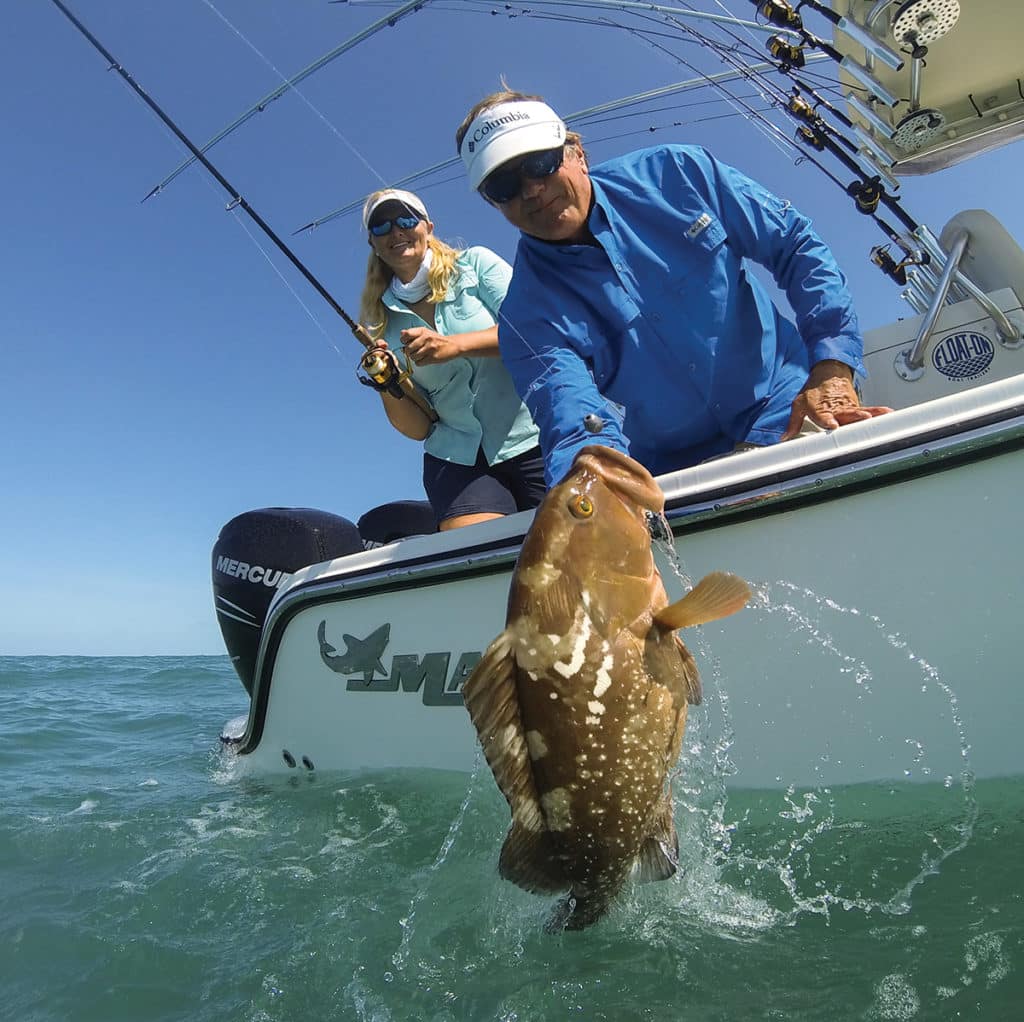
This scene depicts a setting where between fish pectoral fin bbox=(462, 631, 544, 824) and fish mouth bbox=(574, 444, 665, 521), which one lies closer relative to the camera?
fish pectoral fin bbox=(462, 631, 544, 824)

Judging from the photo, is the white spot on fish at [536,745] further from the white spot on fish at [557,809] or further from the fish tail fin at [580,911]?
the fish tail fin at [580,911]

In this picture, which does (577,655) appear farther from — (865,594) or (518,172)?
(518,172)

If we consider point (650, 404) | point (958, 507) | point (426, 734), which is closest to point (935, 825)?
point (958, 507)

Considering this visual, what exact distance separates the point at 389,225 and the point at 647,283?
1575mm

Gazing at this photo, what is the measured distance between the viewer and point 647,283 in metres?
2.92

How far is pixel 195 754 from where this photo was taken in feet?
20.5

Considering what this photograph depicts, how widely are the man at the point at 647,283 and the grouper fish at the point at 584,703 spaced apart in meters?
0.97

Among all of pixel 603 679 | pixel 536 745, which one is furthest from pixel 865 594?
pixel 536 745

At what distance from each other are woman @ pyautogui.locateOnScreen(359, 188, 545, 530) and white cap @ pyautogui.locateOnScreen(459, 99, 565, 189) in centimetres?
101

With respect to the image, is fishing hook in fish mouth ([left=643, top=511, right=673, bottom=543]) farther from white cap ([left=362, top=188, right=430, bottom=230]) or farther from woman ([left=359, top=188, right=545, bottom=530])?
white cap ([left=362, top=188, right=430, bottom=230])

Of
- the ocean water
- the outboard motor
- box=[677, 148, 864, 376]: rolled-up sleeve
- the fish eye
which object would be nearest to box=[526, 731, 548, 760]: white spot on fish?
the fish eye

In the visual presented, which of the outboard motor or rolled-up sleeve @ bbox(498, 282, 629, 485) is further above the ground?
rolled-up sleeve @ bbox(498, 282, 629, 485)

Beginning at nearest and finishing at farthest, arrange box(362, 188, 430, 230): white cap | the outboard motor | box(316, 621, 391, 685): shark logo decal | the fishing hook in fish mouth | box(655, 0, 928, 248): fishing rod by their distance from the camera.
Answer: the fishing hook in fish mouth, box(316, 621, 391, 685): shark logo decal, box(362, 188, 430, 230): white cap, the outboard motor, box(655, 0, 928, 248): fishing rod

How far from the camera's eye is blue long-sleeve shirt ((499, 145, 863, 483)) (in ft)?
9.37
